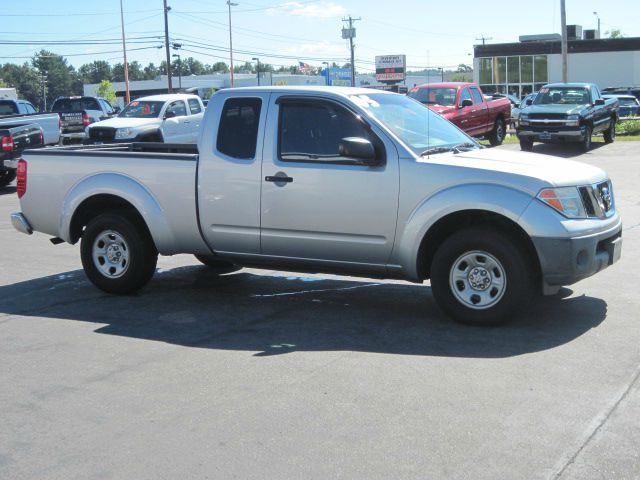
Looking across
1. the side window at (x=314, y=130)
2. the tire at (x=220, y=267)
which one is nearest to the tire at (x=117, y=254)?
the tire at (x=220, y=267)

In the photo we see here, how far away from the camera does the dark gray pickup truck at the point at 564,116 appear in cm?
2312

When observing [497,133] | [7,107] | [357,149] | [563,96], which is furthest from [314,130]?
[7,107]

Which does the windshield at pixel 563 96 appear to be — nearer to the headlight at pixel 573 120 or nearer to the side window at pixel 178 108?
the headlight at pixel 573 120

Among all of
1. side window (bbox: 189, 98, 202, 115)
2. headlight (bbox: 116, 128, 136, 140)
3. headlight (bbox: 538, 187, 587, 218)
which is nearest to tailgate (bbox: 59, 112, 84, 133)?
side window (bbox: 189, 98, 202, 115)

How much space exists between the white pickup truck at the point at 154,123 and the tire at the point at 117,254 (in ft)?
47.2

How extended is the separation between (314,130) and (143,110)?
688 inches

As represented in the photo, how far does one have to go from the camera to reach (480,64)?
67.9 metres

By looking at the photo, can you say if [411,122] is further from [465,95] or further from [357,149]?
[465,95]

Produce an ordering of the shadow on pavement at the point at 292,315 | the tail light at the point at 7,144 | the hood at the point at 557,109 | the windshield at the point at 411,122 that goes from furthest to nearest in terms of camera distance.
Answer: the hood at the point at 557,109 < the tail light at the point at 7,144 < the windshield at the point at 411,122 < the shadow on pavement at the point at 292,315

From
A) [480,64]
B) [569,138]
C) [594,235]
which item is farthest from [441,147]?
[480,64]

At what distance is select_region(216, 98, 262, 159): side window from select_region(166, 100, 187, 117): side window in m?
16.4

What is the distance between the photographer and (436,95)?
24594 mm

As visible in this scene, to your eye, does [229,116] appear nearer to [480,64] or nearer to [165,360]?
[165,360]

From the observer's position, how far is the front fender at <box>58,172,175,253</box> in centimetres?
788
